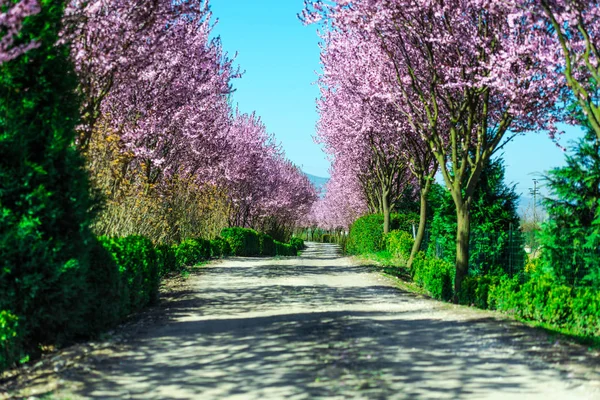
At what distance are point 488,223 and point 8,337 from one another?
50.3ft

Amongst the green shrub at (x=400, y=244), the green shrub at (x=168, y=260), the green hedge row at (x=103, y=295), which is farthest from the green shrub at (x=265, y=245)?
the green hedge row at (x=103, y=295)

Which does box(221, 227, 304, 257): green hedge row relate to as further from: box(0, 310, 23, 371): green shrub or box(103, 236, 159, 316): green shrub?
box(0, 310, 23, 371): green shrub

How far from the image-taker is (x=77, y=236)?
8336 mm

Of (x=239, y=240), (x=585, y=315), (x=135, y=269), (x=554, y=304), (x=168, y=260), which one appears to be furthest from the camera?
(x=239, y=240)

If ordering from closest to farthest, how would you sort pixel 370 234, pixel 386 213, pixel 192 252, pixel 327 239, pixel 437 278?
pixel 437 278 < pixel 192 252 < pixel 386 213 < pixel 370 234 < pixel 327 239

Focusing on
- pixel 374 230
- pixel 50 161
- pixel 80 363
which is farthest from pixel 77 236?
pixel 374 230

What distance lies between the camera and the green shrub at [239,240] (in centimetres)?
3322

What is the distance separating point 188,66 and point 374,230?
52.9 ft

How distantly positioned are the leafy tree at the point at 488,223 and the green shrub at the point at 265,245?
20323mm

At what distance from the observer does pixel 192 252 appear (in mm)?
23484

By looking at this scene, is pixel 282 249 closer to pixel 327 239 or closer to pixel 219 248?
pixel 219 248

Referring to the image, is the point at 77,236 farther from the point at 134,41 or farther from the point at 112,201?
the point at 112,201

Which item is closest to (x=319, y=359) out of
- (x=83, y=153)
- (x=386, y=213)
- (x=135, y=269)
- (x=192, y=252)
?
(x=135, y=269)

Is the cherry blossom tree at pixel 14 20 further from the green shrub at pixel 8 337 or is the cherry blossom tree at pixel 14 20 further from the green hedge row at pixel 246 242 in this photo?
the green hedge row at pixel 246 242
